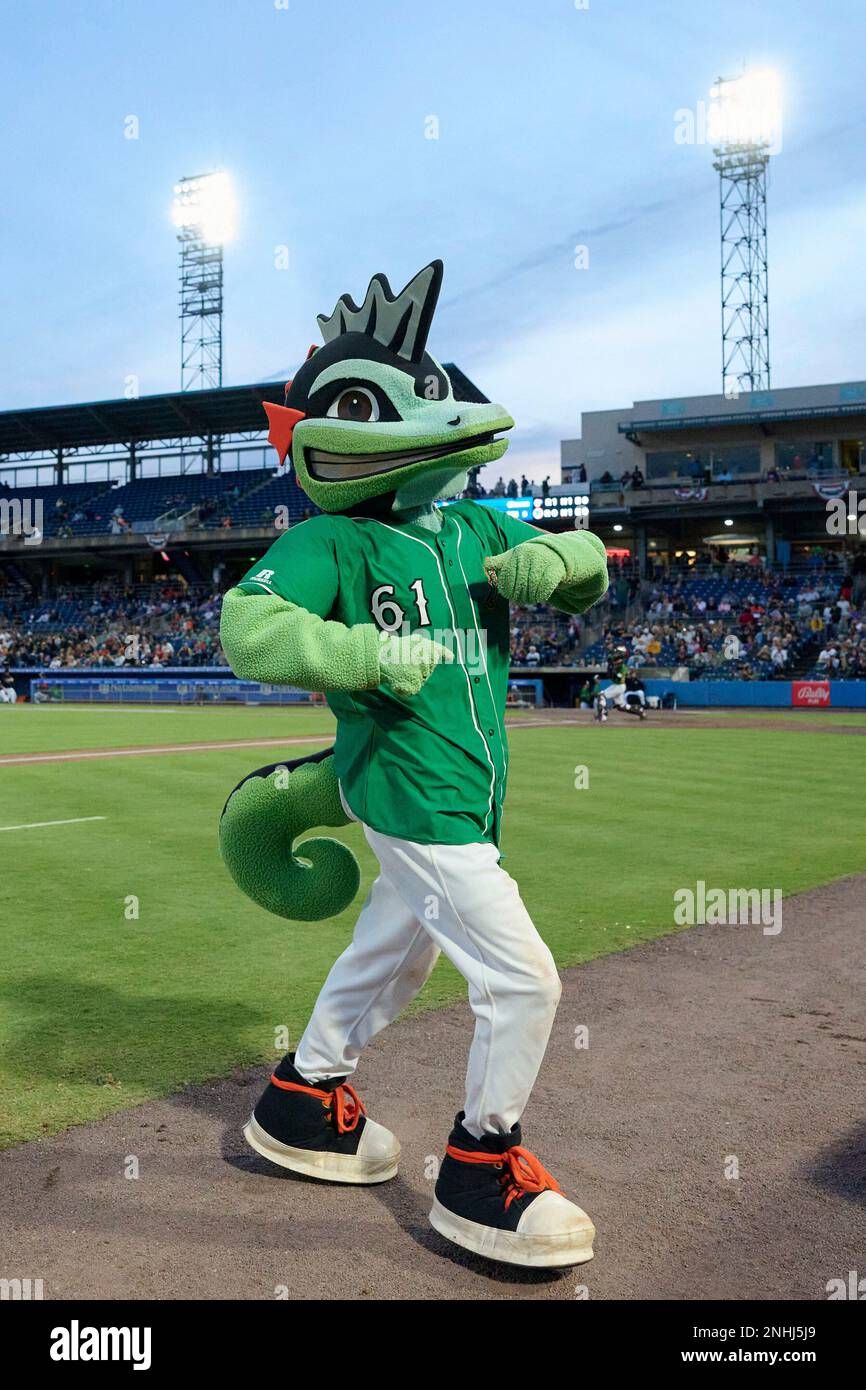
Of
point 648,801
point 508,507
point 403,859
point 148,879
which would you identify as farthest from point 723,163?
point 403,859

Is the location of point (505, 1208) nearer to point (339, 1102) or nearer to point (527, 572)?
point (339, 1102)

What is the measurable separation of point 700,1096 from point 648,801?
844cm

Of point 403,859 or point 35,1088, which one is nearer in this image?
point 403,859

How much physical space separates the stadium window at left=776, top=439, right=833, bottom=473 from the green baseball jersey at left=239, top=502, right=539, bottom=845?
43835mm

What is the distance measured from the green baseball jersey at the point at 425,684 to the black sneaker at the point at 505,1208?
35.6 inches

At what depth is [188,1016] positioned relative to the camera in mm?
4984

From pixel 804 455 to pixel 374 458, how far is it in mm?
45563

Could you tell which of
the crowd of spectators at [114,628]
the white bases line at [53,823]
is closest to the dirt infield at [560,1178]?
the white bases line at [53,823]

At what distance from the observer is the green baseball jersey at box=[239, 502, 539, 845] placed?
10.9 ft

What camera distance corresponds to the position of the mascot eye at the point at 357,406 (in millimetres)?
3623

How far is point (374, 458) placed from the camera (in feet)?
11.6
